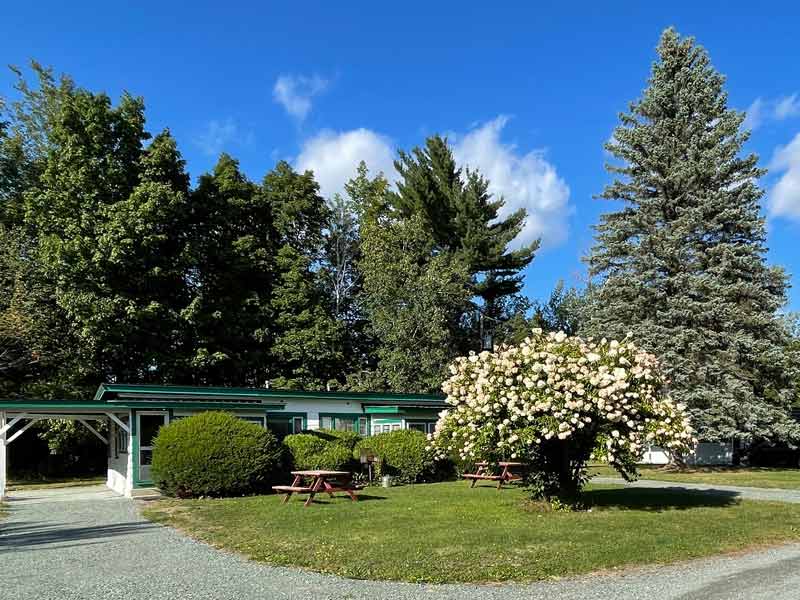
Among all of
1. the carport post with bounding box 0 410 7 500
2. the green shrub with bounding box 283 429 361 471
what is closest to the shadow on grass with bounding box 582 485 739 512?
the green shrub with bounding box 283 429 361 471

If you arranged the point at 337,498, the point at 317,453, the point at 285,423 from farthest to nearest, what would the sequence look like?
the point at 285,423 < the point at 317,453 < the point at 337,498

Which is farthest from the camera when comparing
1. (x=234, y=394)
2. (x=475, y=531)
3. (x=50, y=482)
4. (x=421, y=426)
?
(x=50, y=482)

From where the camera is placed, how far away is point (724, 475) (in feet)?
77.9

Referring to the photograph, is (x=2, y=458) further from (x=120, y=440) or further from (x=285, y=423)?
(x=285, y=423)

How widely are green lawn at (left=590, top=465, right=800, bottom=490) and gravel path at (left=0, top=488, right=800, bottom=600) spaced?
38.8 ft

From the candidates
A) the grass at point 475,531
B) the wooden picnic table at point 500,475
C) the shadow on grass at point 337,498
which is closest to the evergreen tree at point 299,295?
the wooden picnic table at point 500,475

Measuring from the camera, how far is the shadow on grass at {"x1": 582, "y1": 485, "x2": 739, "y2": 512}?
13930 mm

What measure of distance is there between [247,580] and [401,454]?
1297cm

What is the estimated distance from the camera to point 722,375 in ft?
80.0

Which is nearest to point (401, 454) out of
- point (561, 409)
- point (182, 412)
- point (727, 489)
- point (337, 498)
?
point (337, 498)

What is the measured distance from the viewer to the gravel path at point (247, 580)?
22.6ft

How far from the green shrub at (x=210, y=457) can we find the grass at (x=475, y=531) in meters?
0.69

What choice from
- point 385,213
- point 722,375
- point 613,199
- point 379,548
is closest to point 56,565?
point 379,548

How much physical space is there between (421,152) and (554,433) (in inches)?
1198
